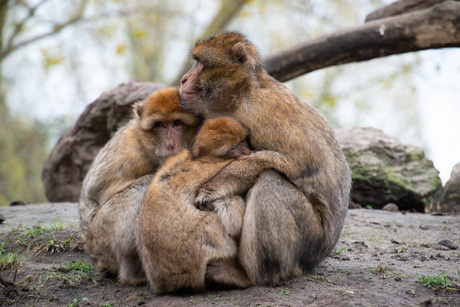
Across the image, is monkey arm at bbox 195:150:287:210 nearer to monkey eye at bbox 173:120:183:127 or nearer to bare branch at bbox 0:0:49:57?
monkey eye at bbox 173:120:183:127

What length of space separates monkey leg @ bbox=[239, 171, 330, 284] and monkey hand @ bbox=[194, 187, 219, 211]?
354 millimetres

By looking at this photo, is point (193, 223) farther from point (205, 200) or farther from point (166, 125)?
point (166, 125)

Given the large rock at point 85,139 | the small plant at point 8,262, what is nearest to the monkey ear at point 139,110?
the small plant at point 8,262

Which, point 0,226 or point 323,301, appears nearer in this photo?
point 323,301

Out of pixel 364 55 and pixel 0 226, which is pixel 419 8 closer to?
pixel 364 55

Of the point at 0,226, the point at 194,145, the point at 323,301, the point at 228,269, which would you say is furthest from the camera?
the point at 0,226

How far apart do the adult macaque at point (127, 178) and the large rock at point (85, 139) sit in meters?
4.94

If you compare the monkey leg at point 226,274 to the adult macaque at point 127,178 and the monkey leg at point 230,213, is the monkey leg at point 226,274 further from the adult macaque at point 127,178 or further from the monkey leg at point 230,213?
the adult macaque at point 127,178

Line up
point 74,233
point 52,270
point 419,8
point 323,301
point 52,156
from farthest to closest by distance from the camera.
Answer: point 52,156
point 419,8
point 74,233
point 52,270
point 323,301

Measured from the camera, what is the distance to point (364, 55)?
9.23 metres

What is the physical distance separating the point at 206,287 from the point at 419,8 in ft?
22.4

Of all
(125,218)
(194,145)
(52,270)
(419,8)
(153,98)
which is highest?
(419,8)

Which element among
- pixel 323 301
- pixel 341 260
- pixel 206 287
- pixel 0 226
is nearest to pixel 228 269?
pixel 206 287

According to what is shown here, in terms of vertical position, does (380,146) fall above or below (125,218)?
above
